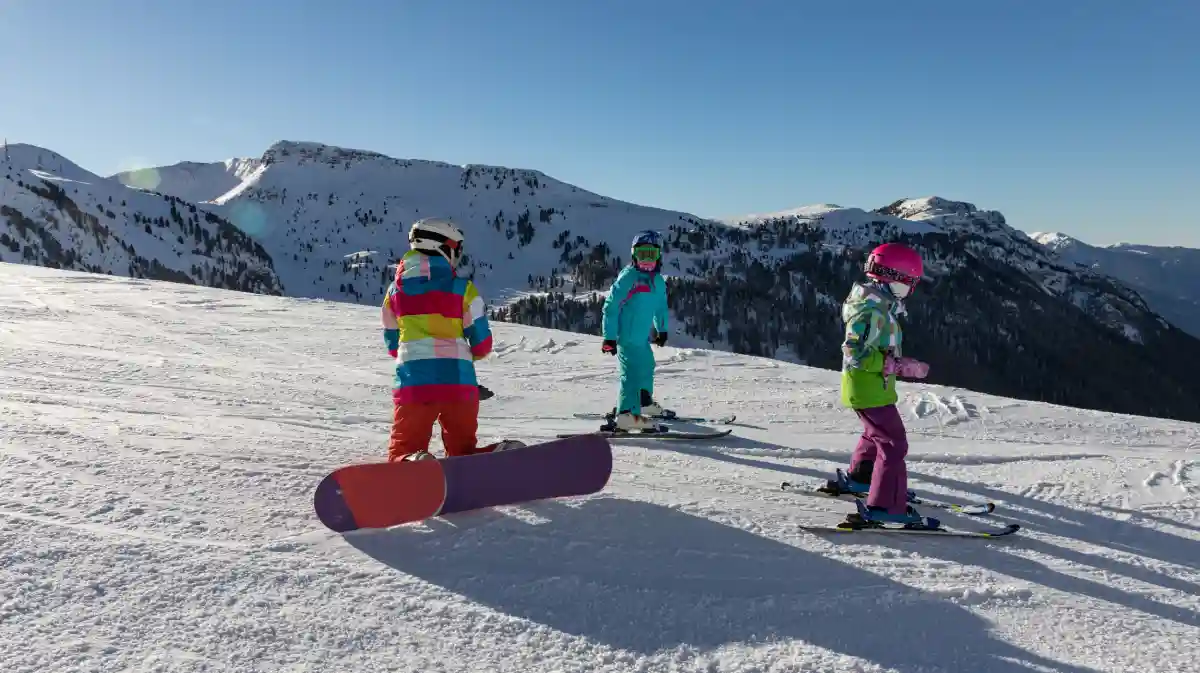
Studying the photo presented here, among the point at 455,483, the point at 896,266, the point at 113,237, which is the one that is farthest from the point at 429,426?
the point at 113,237

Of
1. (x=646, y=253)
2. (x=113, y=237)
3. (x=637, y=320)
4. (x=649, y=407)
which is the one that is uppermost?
(x=113, y=237)

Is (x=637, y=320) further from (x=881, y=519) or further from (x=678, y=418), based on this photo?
(x=881, y=519)

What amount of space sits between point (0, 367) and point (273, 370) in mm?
2931

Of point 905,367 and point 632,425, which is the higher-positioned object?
point 905,367

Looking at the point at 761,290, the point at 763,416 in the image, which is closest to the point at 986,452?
the point at 763,416

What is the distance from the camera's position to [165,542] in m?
3.50

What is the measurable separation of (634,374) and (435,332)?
11.2 ft

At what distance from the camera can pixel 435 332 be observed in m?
4.72

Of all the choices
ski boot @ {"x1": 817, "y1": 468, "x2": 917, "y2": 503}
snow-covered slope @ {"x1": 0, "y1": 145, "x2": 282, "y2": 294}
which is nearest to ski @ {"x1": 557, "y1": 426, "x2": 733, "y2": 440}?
ski boot @ {"x1": 817, "y1": 468, "x2": 917, "y2": 503}

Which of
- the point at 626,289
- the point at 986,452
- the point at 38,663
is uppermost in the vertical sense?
the point at 626,289

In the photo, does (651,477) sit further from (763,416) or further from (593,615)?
(763,416)

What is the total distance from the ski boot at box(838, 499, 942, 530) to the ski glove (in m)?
0.86

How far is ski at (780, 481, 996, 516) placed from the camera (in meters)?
4.98

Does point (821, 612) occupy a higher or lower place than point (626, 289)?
lower
